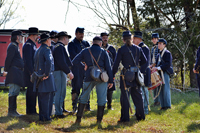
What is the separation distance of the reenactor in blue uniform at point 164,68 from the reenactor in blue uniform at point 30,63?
3.67 m

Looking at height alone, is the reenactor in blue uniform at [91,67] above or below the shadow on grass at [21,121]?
above

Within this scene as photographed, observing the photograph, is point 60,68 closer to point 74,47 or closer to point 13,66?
point 74,47

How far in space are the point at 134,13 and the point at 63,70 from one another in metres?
9.39

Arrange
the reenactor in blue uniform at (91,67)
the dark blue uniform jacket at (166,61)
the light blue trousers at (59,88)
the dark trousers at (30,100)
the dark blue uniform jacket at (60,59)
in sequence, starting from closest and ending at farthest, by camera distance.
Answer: the reenactor in blue uniform at (91,67)
the dark blue uniform jacket at (60,59)
the light blue trousers at (59,88)
the dark trousers at (30,100)
the dark blue uniform jacket at (166,61)

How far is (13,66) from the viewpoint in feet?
23.9

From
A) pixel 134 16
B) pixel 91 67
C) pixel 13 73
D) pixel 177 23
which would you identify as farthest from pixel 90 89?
pixel 177 23

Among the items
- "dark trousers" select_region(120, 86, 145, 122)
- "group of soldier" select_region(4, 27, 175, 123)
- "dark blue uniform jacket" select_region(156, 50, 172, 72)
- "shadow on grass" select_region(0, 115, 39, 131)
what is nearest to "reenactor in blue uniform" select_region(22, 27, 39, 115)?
"group of soldier" select_region(4, 27, 175, 123)

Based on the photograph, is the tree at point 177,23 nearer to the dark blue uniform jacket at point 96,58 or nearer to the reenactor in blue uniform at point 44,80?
the dark blue uniform jacket at point 96,58

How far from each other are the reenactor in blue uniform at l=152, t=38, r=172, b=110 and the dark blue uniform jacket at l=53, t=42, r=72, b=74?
2918mm

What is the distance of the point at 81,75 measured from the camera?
297 inches

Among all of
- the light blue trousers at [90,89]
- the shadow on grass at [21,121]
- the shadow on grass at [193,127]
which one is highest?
the light blue trousers at [90,89]

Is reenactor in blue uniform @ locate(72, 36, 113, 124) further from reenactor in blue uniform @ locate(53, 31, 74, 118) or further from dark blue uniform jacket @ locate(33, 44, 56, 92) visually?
dark blue uniform jacket @ locate(33, 44, 56, 92)

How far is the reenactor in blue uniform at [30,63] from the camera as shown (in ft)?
A: 23.3

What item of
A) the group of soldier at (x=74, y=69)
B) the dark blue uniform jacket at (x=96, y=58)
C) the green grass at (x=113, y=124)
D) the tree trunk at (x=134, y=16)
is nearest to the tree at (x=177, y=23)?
the tree trunk at (x=134, y=16)
